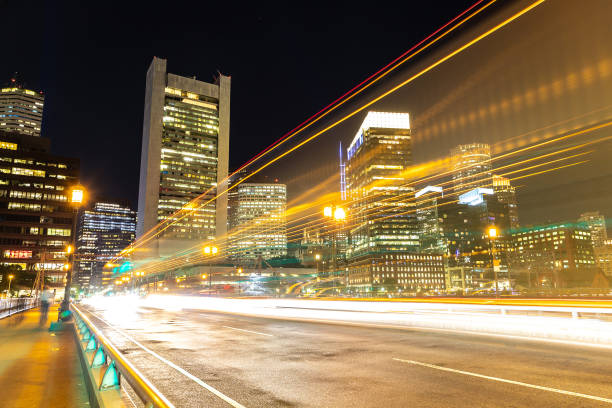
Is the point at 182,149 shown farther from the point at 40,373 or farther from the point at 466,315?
the point at 40,373

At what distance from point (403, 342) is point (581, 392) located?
6526 mm

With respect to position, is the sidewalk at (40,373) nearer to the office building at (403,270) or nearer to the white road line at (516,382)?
the white road line at (516,382)

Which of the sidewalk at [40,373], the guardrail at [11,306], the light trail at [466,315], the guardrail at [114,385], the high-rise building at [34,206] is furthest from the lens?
the high-rise building at [34,206]

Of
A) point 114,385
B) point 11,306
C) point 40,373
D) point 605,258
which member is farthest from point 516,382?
point 605,258

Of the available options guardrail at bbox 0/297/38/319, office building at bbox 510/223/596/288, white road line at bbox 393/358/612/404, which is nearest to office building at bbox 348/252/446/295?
office building at bbox 510/223/596/288

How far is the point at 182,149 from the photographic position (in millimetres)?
168000

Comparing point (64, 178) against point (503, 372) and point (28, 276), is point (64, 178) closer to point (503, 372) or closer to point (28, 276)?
point (28, 276)

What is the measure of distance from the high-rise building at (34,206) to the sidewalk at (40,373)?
122 metres

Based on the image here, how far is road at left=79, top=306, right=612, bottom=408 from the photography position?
628 cm

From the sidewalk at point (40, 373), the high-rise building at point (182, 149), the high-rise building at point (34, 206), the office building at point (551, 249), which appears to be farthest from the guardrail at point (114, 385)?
the high-rise building at point (182, 149)

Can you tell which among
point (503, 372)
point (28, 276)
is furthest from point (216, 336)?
point (28, 276)

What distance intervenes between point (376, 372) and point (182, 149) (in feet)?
560

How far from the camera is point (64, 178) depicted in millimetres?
135125

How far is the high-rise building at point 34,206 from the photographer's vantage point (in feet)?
393
